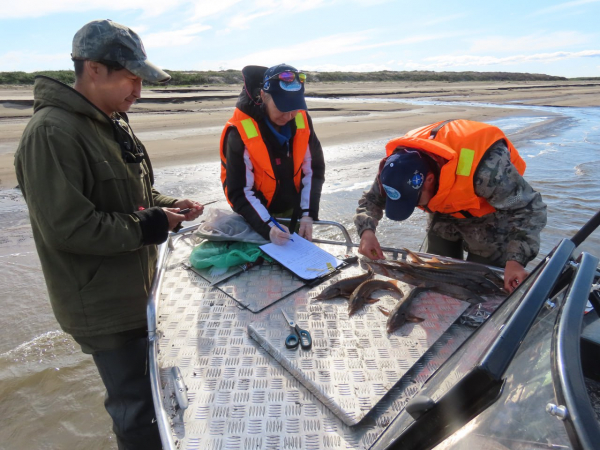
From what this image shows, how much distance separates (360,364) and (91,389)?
2.62 m

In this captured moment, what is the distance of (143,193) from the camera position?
242cm

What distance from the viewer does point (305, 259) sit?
3.15m

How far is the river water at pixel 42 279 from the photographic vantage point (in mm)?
3156

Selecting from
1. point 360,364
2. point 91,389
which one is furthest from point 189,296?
point 91,389

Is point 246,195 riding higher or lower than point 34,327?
higher

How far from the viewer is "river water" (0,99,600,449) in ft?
10.4

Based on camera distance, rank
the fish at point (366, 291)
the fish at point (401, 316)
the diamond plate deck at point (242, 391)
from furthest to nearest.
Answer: the fish at point (366, 291) < the fish at point (401, 316) < the diamond plate deck at point (242, 391)

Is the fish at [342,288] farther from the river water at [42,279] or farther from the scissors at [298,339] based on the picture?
the river water at [42,279]

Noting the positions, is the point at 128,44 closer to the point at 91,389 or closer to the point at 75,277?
the point at 75,277

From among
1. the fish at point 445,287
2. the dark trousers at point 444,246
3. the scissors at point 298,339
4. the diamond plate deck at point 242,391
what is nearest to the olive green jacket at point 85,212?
the diamond plate deck at point 242,391

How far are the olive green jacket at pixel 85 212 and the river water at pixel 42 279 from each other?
1554 millimetres

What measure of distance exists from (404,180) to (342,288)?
835 millimetres

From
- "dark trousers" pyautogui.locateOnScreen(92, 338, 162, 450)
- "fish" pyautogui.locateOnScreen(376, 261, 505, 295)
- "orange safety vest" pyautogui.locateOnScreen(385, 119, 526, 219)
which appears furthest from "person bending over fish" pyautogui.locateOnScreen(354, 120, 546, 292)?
"dark trousers" pyautogui.locateOnScreen(92, 338, 162, 450)

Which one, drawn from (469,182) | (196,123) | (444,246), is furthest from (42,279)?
(196,123)
